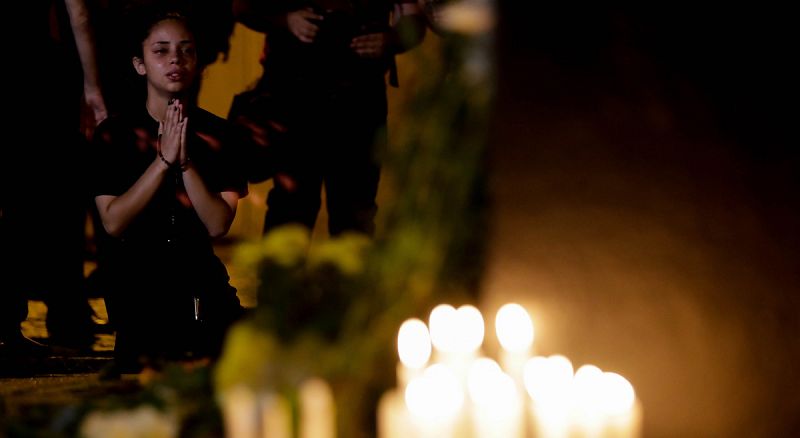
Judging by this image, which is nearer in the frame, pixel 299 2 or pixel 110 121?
pixel 110 121

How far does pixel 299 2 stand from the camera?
443 cm

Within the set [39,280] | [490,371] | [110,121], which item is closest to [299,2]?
Result: [110,121]

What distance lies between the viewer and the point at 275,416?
192 cm

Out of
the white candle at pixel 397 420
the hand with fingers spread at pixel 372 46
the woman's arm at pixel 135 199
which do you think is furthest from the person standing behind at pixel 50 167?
the white candle at pixel 397 420

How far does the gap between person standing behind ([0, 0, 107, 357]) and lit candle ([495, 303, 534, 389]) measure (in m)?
2.34

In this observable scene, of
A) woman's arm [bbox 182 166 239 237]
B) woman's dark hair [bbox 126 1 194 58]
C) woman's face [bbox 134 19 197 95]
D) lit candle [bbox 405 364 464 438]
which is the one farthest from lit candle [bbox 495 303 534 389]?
woman's dark hair [bbox 126 1 194 58]

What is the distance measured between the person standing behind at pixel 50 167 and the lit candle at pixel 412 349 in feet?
7.62

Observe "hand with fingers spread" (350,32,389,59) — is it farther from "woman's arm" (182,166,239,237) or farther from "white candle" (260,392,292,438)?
"white candle" (260,392,292,438)

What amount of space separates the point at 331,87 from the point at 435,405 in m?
2.76

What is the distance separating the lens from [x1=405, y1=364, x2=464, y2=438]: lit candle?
1841 millimetres

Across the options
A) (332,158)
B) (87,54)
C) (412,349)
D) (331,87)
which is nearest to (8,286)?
(87,54)

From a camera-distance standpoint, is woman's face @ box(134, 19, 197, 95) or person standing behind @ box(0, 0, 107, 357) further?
person standing behind @ box(0, 0, 107, 357)

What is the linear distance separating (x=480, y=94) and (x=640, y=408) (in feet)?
2.61

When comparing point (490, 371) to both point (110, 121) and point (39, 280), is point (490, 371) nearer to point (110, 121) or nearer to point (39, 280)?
point (110, 121)
